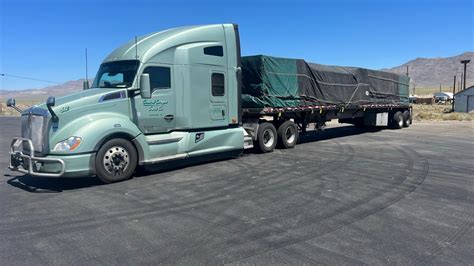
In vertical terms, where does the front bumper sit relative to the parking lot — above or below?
above

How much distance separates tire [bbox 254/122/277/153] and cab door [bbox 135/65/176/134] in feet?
12.6

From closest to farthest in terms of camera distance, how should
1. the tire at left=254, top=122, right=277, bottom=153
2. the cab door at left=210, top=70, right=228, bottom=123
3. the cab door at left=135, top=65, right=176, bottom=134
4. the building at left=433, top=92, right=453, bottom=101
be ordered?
the cab door at left=135, top=65, right=176, bottom=134 → the cab door at left=210, top=70, right=228, bottom=123 → the tire at left=254, top=122, right=277, bottom=153 → the building at left=433, top=92, right=453, bottom=101

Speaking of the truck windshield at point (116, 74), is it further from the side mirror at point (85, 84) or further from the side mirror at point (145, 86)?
the side mirror at point (85, 84)

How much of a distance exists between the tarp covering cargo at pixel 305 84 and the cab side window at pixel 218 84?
2.36 metres

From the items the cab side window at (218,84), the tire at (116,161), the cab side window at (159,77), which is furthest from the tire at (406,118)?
the tire at (116,161)

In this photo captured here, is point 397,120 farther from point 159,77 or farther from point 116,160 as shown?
point 116,160

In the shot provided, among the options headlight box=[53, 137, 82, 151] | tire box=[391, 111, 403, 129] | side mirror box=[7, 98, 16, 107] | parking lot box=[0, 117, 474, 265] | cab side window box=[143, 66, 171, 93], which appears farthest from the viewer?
tire box=[391, 111, 403, 129]

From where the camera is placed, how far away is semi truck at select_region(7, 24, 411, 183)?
8.05m

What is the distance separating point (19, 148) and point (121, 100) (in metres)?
2.35

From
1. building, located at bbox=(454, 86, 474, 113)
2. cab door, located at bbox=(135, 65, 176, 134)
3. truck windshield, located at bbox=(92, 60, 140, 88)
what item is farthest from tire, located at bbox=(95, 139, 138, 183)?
building, located at bbox=(454, 86, 474, 113)

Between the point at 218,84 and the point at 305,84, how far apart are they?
5022 mm

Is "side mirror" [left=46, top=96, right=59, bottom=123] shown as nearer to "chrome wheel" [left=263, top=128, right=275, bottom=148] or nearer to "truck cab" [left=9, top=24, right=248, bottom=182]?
"truck cab" [left=9, top=24, right=248, bottom=182]

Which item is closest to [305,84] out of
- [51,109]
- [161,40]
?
[161,40]

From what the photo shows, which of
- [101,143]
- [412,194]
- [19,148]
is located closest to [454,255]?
[412,194]
